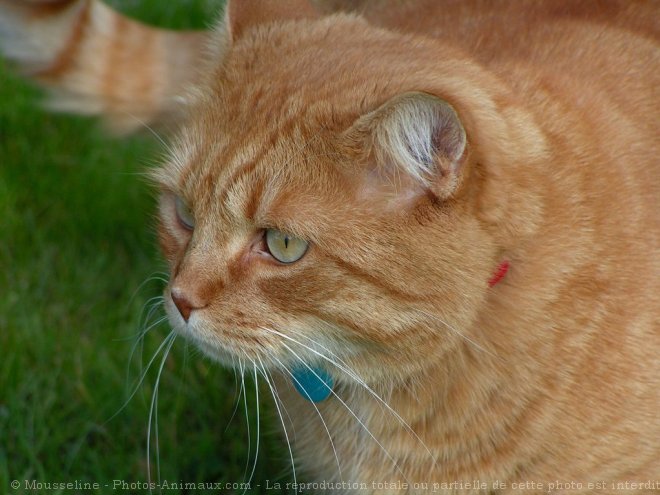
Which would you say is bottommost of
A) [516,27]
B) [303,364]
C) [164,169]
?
[303,364]

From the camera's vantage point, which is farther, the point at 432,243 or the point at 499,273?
the point at 499,273

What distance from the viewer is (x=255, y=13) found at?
2395mm

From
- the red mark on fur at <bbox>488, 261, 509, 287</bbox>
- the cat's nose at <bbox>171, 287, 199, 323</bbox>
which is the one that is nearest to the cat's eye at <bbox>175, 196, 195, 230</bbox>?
the cat's nose at <bbox>171, 287, 199, 323</bbox>

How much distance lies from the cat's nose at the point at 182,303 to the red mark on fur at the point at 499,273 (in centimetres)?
61

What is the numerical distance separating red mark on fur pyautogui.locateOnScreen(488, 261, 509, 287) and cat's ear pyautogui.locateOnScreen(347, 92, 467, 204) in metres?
0.24

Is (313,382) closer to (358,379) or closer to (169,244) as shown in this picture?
(358,379)

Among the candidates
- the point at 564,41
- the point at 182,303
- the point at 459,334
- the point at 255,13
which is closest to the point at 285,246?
the point at 182,303

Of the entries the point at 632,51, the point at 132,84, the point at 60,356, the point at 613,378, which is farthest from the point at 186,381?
the point at 632,51

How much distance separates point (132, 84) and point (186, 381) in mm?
972

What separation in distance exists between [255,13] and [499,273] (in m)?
0.86

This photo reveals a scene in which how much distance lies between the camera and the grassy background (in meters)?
2.93

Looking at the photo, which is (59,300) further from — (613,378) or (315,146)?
(613,378)

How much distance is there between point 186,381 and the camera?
10.4 ft

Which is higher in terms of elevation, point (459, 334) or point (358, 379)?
point (459, 334)
